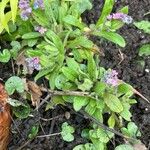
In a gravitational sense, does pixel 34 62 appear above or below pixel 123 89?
above

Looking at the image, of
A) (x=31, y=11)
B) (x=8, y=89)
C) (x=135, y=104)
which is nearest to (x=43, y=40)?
(x=31, y=11)

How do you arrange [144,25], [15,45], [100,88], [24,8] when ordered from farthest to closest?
[144,25] < [15,45] < [24,8] < [100,88]

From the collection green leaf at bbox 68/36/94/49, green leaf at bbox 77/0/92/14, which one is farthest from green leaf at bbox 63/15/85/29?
green leaf at bbox 77/0/92/14

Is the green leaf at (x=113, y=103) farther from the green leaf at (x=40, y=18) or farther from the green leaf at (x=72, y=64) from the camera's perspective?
the green leaf at (x=40, y=18)

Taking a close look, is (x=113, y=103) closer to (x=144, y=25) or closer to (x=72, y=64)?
(x=72, y=64)

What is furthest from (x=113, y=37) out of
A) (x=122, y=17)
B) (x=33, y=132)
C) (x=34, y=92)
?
(x=33, y=132)

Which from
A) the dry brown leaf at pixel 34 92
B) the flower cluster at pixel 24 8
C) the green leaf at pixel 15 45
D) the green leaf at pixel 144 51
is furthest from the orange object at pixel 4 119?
the green leaf at pixel 144 51

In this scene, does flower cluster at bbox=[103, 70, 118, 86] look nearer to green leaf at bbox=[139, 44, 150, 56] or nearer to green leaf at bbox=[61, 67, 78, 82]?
green leaf at bbox=[61, 67, 78, 82]
